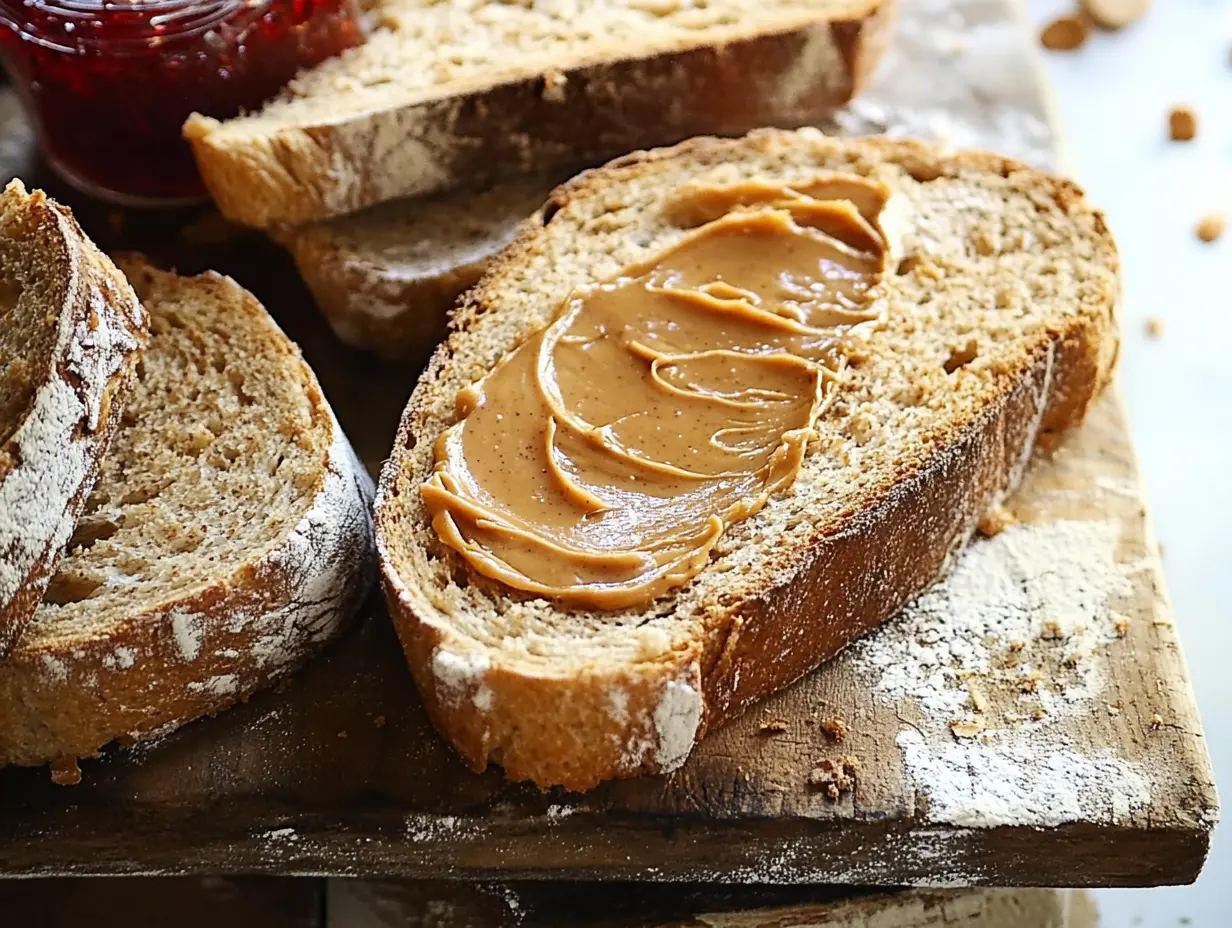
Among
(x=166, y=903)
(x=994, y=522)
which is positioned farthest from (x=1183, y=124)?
(x=166, y=903)

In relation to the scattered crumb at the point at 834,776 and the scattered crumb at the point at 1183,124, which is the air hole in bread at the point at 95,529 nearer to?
the scattered crumb at the point at 834,776

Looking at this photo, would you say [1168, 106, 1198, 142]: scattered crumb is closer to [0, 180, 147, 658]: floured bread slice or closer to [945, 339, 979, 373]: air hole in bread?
[945, 339, 979, 373]: air hole in bread

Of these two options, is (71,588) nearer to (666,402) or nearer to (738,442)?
(666,402)

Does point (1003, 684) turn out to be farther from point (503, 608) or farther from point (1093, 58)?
point (1093, 58)

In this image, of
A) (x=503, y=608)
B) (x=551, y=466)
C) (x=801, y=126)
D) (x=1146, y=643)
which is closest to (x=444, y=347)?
(x=551, y=466)

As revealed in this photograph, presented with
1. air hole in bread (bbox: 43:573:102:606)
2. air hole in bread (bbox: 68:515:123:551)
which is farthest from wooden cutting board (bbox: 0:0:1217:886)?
air hole in bread (bbox: 68:515:123:551)
